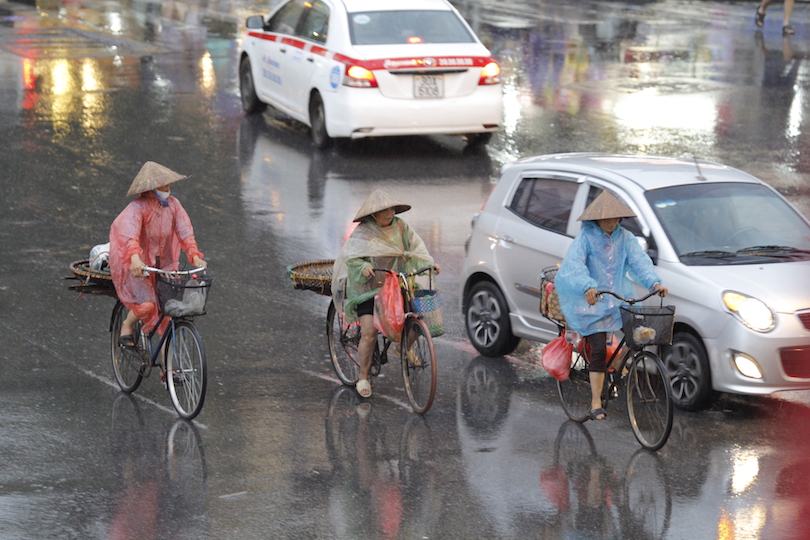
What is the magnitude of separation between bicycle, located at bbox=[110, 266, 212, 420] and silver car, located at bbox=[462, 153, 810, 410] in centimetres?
257

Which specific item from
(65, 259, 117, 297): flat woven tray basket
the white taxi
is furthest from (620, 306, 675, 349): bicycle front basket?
the white taxi

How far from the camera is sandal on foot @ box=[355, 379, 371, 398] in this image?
7.77m

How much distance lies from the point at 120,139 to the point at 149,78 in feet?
16.1

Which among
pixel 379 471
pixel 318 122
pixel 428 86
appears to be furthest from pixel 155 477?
pixel 318 122

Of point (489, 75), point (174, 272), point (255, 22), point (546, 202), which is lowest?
point (174, 272)

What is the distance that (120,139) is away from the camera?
1566cm

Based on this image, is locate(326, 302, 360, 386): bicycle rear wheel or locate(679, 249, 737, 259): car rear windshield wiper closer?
locate(679, 249, 737, 259): car rear windshield wiper

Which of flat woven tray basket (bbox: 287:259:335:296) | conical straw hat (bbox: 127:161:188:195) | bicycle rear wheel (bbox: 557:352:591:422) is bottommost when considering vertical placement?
bicycle rear wheel (bbox: 557:352:591:422)

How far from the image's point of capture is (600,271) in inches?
280

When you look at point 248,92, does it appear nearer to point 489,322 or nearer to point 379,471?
point 489,322

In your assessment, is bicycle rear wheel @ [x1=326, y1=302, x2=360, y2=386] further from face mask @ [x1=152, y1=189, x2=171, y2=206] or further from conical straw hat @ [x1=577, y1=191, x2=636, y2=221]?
conical straw hat @ [x1=577, y1=191, x2=636, y2=221]

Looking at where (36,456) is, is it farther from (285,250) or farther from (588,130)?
(588,130)

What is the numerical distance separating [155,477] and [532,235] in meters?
3.50

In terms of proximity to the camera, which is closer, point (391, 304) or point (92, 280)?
point (391, 304)
